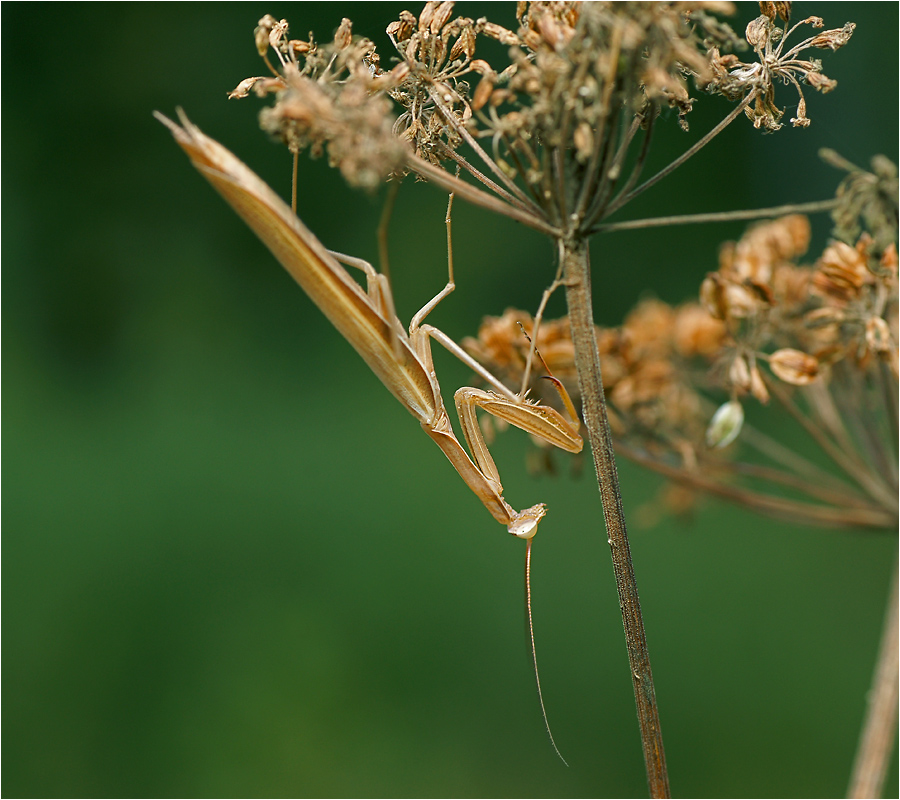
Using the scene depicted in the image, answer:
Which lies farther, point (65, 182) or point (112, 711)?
point (65, 182)

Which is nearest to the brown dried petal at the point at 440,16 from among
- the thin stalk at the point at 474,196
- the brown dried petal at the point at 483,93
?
the brown dried petal at the point at 483,93

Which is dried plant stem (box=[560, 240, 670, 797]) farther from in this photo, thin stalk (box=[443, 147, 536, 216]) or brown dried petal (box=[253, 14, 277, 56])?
brown dried petal (box=[253, 14, 277, 56])

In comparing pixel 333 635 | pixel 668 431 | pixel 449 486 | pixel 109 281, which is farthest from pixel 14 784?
pixel 668 431

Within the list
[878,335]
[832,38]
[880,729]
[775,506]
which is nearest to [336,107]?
[832,38]

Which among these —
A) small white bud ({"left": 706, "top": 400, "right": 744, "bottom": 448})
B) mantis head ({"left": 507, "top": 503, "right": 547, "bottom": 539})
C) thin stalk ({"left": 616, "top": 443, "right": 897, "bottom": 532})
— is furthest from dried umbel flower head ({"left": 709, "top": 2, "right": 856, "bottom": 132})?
mantis head ({"left": 507, "top": 503, "right": 547, "bottom": 539})

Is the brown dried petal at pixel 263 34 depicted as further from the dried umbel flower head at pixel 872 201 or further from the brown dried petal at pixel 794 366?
the brown dried petal at pixel 794 366

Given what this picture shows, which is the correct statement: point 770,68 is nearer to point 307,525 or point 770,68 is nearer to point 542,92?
point 542,92

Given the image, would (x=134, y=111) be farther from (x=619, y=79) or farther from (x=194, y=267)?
(x=619, y=79)

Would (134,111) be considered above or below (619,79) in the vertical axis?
above
